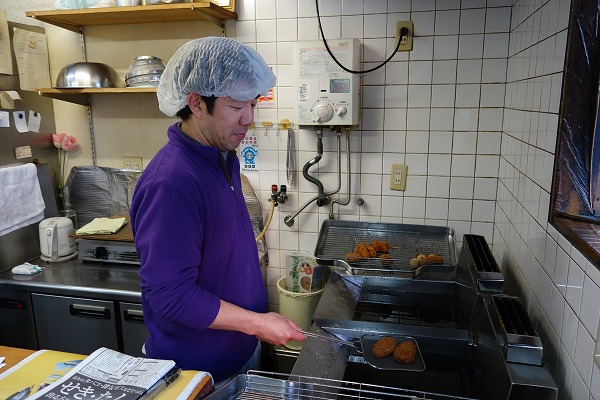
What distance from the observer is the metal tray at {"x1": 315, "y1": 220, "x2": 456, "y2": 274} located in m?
1.71

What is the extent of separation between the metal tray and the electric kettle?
53.4 inches

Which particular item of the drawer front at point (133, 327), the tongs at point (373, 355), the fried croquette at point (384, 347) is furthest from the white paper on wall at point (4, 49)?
the fried croquette at point (384, 347)

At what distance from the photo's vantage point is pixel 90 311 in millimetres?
2035

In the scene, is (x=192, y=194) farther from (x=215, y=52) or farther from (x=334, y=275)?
(x=334, y=275)

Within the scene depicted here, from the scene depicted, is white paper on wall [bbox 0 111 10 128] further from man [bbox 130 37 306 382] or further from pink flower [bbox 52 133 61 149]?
man [bbox 130 37 306 382]

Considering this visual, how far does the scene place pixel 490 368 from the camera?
1085 millimetres

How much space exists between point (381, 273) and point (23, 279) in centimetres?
168

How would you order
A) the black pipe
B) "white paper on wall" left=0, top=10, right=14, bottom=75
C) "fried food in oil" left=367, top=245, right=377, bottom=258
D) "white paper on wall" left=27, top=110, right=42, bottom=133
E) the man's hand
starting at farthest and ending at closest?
1. "white paper on wall" left=27, top=110, right=42, bottom=133
2. "white paper on wall" left=0, top=10, right=14, bottom=75
3. the black pipe
4. "fried food in oil" left=367, top=245, right=377, bottom=258
5. the man's hand

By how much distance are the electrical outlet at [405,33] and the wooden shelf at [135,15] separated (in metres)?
0.82

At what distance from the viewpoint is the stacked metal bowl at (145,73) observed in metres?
2.21

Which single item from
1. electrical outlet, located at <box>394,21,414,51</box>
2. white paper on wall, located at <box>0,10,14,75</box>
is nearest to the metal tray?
electrical outlet, located at <box>394,21,414,51</box>

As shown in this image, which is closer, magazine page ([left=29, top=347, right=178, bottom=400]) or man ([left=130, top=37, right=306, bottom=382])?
magazine page ([left=29, top=347, right=178, bottom=400])

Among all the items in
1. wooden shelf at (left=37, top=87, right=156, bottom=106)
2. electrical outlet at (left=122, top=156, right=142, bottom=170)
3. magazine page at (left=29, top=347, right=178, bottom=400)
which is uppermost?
wooden shelf at (left=37, top=87, right=156, bottom=106)

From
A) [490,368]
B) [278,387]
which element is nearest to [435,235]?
[490,368]
